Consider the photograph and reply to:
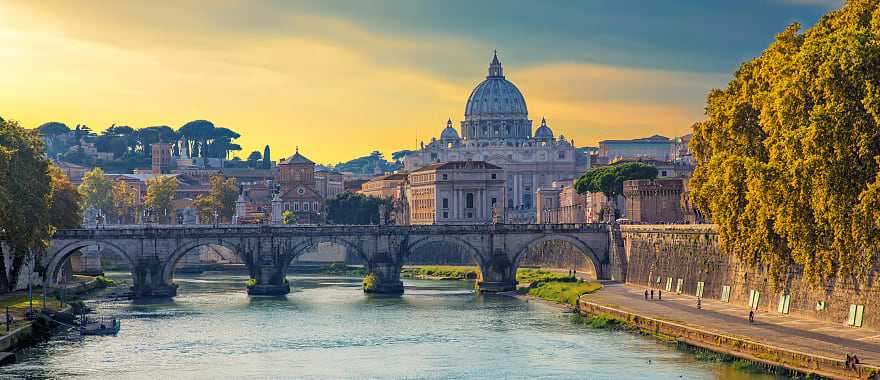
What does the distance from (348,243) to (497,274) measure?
9785 mm

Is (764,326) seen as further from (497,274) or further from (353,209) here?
(353,209)

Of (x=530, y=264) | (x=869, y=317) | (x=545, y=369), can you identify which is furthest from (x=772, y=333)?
(x=530, y=264)

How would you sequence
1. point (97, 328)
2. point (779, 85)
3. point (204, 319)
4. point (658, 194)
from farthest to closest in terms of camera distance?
1. point (658, 194)
2. point (204, 319)
3. point (97, 328)
4. point (779, 85)

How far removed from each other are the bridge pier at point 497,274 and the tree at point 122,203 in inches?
3473

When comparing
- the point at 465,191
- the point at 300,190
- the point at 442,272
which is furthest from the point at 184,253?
the point at 300,190

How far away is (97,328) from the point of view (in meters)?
71.5

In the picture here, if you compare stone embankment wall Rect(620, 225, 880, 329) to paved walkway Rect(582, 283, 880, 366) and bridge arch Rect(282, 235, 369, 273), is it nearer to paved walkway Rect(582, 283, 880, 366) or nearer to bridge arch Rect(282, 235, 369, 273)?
paved walkway Rect(582, 283, 880, 366)

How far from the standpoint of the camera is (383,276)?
4045 inches

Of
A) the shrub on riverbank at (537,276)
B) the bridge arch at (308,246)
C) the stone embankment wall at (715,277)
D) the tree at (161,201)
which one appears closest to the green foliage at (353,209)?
the tree at (161,201)

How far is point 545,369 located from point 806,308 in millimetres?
11996

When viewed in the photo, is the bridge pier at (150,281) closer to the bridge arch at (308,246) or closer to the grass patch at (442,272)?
the bridge arch at (308,246)

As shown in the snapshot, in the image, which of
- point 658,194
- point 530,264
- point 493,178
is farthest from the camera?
point 493,178

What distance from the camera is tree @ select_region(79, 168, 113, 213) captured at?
177 metres

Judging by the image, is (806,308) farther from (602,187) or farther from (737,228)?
(602,187)
